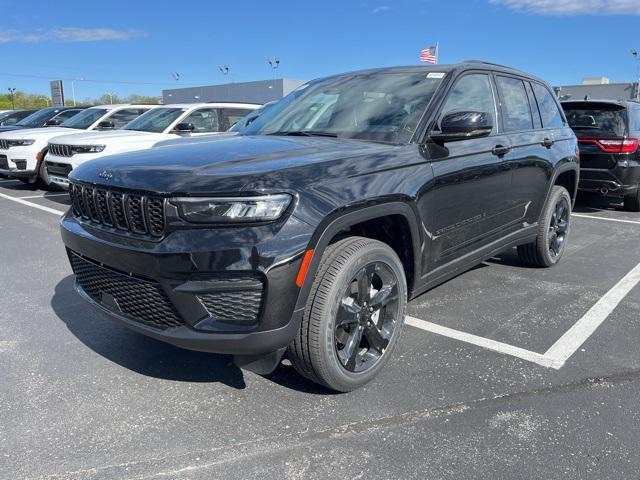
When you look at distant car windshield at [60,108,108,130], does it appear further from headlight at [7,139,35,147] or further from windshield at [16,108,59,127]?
windshield at [16,108,59,127]

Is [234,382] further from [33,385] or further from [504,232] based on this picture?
[504,232]

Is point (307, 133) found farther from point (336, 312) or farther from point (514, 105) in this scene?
point (514, 105)

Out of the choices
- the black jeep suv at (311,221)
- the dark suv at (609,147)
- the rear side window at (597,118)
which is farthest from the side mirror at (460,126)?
the rear side window at (597,118)

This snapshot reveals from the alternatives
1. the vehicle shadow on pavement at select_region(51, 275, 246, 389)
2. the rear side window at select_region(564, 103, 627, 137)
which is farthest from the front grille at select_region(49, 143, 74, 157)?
the rear side window at select_region(564, 103, 627, 137)

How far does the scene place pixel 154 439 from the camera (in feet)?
8.25

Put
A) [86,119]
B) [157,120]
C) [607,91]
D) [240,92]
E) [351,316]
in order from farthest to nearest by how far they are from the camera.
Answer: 1. [240,92]
2. [607,91]
3. [86,119]
4. [157,120]
5. [351,316]

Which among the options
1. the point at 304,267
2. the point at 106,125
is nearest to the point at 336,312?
the point at 304,267

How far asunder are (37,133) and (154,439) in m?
9.80

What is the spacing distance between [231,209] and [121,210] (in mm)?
653

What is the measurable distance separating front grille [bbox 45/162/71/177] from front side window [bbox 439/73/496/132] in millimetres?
6752

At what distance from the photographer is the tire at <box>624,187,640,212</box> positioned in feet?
28.0

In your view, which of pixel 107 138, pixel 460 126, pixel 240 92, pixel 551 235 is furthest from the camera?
pixel 240 92

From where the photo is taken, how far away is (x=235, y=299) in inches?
92.4

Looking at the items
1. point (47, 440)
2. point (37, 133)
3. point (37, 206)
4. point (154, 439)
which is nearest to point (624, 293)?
point (154, 439)
